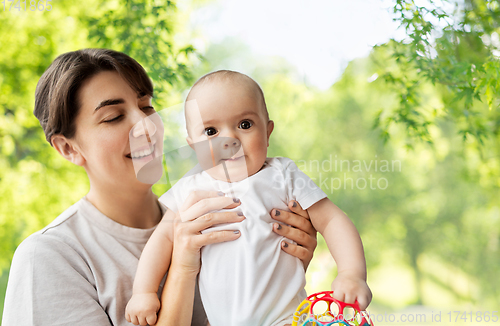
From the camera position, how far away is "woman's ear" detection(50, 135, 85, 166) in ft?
4.53

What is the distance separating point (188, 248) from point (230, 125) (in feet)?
1.39

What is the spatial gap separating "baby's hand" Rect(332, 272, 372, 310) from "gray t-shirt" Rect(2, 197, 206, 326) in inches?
24.7

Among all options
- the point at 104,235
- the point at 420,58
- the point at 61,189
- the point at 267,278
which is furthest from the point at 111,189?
the point at 61,189

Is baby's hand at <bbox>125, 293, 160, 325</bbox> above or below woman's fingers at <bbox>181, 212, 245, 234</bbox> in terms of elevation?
below

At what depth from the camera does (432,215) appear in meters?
7.57

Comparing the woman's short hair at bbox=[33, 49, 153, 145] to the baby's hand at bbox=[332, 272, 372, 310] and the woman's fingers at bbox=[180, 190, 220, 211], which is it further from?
the baby's hand at bbox=[332, 272, 372, 310]

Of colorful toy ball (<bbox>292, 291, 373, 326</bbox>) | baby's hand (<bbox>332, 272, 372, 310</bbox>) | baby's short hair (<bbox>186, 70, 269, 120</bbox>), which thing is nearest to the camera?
colorful toy ball (<bbox>292, 291, 373, 326</bbox>)

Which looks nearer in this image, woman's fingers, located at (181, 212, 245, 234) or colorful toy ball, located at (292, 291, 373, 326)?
colorful toy ball, located at (292, 291, 373, 326)

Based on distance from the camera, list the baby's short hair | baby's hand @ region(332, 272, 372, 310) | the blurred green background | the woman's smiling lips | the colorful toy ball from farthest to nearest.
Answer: the blurred green background < the woman's smiling lips < the baby's short hair < baby's hand @ region(332, 272, 372, 310) < the colorful toy ball

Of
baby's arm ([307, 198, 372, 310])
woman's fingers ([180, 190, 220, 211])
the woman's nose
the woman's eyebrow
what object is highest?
the woman's eyebrow

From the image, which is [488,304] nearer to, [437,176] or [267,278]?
[437,176]

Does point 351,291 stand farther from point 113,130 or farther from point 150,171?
point 113,130

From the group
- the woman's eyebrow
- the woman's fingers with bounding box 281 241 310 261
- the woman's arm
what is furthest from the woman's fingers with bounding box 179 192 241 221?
the woman's eyebrow

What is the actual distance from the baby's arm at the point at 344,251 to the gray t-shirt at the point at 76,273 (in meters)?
0.58
